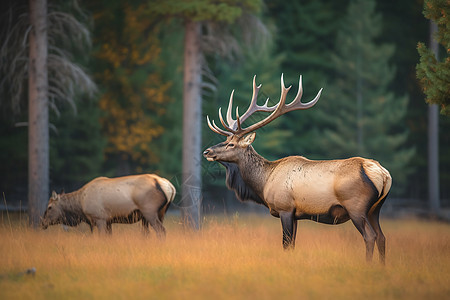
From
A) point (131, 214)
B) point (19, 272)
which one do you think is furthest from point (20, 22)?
point (19, 272)

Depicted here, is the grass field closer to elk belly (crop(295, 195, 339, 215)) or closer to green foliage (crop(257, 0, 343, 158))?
elk belly (crop(295, 195, 339, 215))

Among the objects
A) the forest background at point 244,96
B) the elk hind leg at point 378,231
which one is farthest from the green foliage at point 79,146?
the elk hind leg at point 378,231

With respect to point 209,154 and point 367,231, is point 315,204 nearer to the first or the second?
point 367,231

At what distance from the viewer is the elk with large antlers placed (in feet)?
24.8

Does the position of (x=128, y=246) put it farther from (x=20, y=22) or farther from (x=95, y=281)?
(x=20, y=22)

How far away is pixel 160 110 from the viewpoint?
1938cm

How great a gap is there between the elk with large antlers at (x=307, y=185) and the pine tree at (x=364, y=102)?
40.0 ft

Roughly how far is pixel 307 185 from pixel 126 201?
3.43 metres

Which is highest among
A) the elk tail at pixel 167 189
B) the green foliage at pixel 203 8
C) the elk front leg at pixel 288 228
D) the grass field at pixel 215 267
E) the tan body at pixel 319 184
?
the green foliage at pixel 203 8

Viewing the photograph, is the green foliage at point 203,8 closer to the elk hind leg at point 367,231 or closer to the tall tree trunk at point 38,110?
the tall tree trunk at point 38,110

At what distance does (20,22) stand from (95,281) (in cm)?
808

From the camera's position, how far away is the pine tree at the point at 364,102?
20.7 meters

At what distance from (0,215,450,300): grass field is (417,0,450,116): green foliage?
88.6 inches

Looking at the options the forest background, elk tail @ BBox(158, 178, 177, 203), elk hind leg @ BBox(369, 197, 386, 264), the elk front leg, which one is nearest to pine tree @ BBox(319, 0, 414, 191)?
the forest background
